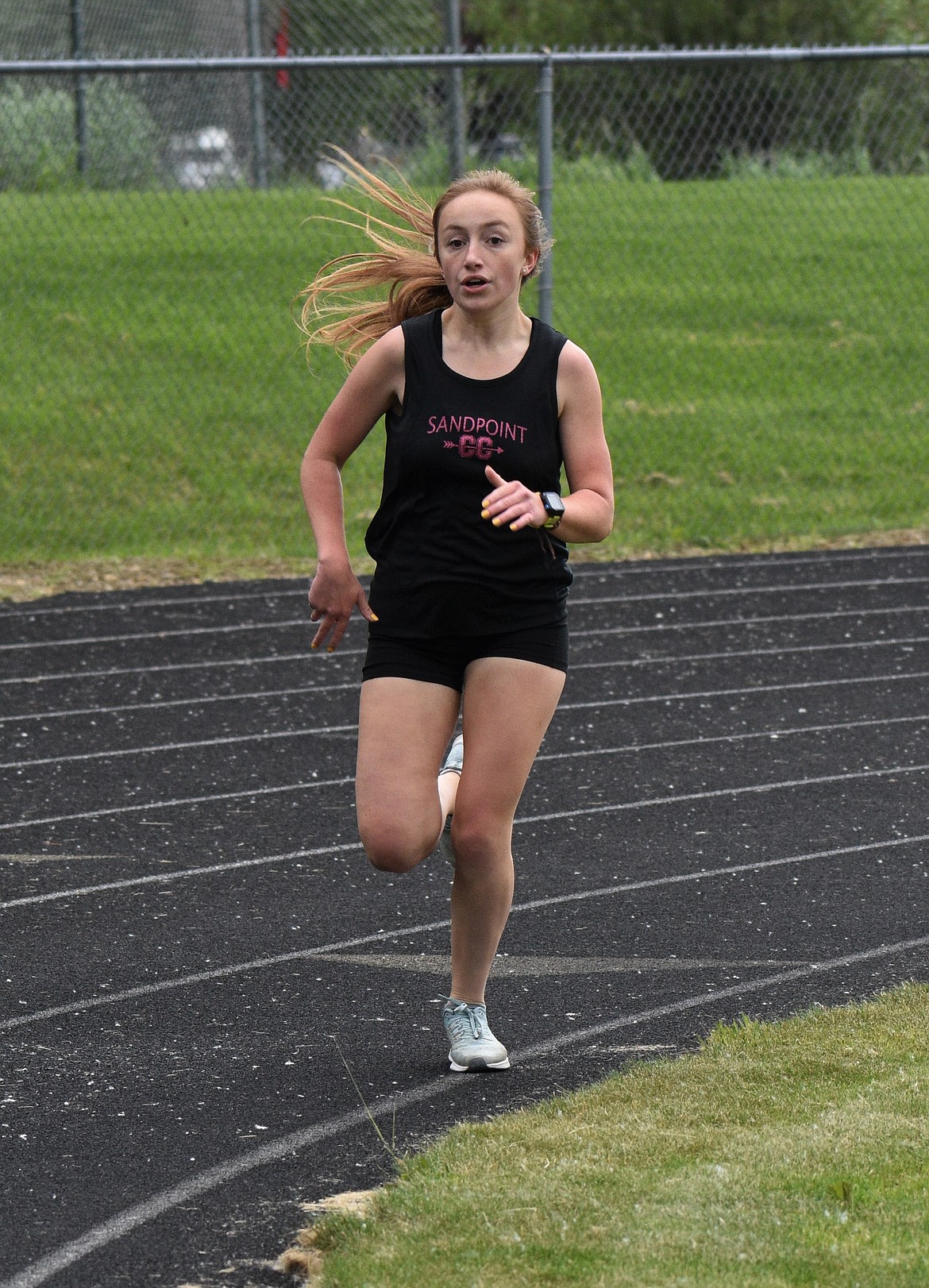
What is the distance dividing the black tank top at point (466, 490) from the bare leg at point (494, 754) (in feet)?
0.37

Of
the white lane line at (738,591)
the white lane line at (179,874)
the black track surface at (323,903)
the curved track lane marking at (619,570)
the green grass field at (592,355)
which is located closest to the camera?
the black track surface at (323,903)

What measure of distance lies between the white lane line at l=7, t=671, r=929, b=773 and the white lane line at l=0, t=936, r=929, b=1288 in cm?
308

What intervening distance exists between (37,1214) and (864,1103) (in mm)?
1655

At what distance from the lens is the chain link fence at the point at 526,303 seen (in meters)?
12.7

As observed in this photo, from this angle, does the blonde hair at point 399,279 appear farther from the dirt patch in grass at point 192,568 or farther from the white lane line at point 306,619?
the dirt patch in grass at point 192,568

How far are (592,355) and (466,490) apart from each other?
11637 mm

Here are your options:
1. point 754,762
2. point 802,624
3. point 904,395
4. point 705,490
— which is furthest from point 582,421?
point 904,395

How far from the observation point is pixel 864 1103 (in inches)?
146

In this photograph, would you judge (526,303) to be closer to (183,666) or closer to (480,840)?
(183,666)

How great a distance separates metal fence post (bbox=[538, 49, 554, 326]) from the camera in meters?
10.5

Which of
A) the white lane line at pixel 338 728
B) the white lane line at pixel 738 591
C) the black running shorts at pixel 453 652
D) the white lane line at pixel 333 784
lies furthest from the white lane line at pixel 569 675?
the black running shorts at pixel 453 652

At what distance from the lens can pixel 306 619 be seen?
386 inches

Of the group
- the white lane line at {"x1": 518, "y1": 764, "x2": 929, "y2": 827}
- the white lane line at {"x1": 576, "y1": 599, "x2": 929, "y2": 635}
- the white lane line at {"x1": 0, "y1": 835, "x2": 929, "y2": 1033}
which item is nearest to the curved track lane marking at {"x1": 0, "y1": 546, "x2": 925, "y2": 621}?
the white lane line at {"x1": 576, "y1": 599, "x2": 929, "y2": 635}

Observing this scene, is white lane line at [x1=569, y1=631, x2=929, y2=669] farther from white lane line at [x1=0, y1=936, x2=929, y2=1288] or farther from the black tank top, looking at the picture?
the black tank top
